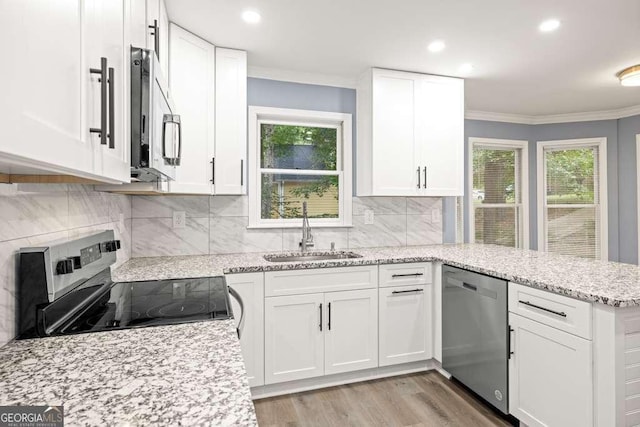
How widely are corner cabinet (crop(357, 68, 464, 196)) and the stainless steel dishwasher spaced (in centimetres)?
83

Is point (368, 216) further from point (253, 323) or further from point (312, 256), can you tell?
point (253, 323)

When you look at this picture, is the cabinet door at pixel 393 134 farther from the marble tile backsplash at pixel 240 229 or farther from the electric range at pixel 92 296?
the electric range at pixel 92 296

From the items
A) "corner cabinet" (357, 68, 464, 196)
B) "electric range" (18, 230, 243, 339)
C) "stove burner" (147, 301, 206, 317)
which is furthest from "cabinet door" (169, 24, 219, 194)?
"corner cabinet" (357, 68, 464, 196)

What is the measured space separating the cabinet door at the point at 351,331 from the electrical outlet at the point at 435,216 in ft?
4.07

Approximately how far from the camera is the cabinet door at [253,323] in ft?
7.63

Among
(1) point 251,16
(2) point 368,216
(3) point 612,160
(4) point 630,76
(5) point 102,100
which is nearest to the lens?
(5) point 102,100

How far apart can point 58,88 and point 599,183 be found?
5135 mm

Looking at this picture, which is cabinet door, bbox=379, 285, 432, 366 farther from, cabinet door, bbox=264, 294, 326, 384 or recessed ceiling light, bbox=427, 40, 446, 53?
recessed ceiling light, bbox=427, 40, 446, 53

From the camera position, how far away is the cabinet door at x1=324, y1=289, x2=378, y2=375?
2494 mm

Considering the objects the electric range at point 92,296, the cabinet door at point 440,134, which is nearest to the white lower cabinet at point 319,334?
the electric range at point 92,296

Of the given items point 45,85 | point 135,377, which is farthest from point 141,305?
point 45,85

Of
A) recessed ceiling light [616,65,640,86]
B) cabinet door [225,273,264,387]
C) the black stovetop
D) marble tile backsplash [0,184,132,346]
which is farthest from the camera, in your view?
recessed ceiling light [616,65,640,86]

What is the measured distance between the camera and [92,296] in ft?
4.75

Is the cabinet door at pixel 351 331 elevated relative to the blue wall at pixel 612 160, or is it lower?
lower
